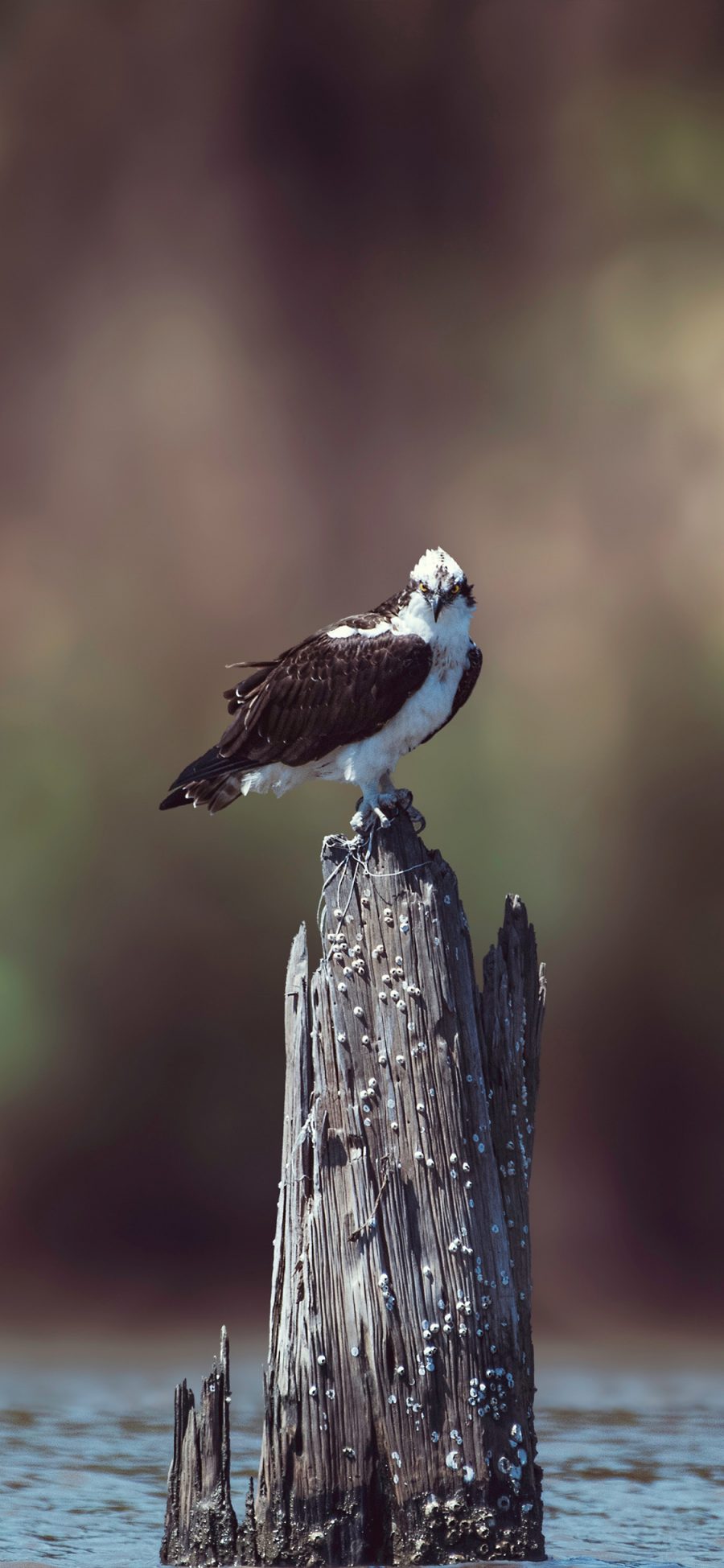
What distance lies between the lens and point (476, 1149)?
5.09 m

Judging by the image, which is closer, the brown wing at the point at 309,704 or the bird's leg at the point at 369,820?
the bird's leg at the point at 369,820

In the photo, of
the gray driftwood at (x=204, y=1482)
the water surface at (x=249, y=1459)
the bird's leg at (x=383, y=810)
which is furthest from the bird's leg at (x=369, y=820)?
the water surface at (x=249, y=1459)

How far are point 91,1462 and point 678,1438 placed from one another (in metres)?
3.10

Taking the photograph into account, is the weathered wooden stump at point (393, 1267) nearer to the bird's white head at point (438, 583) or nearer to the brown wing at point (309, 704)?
the brown wing at point (309, 704)

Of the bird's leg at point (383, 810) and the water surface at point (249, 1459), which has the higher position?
the bird's leg at point (383, 810)

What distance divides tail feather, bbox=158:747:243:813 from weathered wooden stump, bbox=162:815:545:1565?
1.12m

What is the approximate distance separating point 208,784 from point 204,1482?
8.20ft

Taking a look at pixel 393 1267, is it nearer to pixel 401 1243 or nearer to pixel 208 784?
pixel 401 1243

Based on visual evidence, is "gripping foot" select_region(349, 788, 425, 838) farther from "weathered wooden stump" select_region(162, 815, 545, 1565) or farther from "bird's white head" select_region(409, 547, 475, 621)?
"bird's white head" select_region(409, 547, 475, 621)

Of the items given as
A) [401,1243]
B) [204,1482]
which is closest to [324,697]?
[401,1243]

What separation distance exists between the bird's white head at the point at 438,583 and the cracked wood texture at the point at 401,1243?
1064mm

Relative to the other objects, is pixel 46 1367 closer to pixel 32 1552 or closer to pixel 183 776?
pixel 32 1552

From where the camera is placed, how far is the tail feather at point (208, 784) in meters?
6.34

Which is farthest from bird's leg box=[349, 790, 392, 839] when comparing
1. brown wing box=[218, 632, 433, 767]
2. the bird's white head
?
the bird's white head
